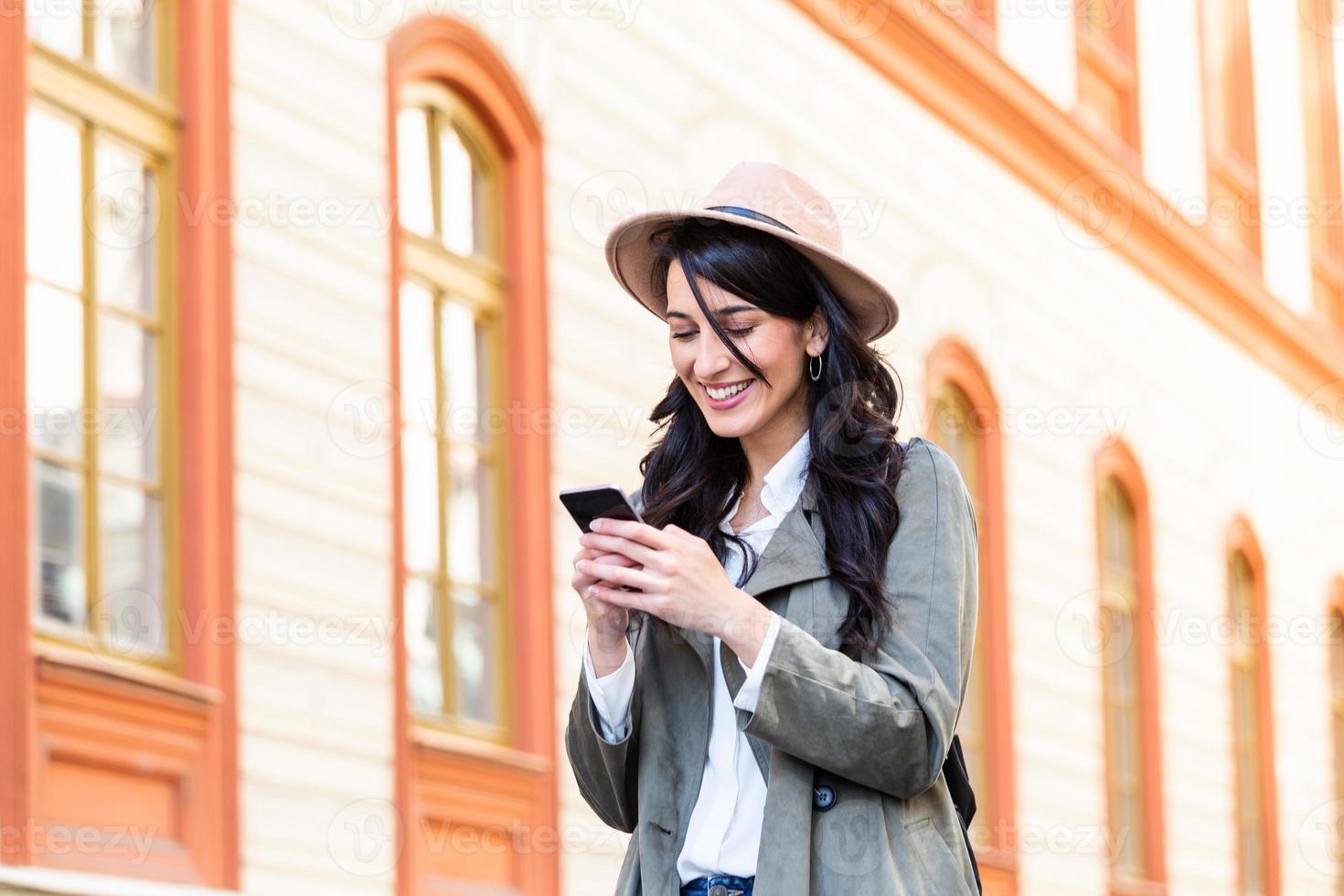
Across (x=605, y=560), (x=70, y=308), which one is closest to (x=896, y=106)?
(x=70, y=308)

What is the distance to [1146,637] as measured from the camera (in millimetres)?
16672

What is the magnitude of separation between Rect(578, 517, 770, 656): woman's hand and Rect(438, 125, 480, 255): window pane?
266 inches

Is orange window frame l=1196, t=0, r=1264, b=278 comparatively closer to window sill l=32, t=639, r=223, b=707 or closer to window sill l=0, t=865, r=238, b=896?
window sill l=32, t=639, r=223, b=707

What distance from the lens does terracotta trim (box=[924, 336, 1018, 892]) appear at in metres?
14.2

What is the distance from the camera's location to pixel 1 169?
23.3 ft

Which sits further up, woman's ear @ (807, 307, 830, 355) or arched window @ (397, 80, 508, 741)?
arched window @ (397, 80, 508, 741)

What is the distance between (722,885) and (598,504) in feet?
1.78

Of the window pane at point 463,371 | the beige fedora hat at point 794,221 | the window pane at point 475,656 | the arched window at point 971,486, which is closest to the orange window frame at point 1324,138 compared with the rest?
the arched window at point 971,486

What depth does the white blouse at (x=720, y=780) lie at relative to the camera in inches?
128

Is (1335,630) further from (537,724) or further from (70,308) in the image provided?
(70,308)

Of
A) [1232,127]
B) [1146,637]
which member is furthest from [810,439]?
[1232,127]

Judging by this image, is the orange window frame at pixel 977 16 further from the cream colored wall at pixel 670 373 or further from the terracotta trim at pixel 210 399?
the terracotta trim at pixel 210 399

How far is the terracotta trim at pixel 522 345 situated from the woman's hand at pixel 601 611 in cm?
599

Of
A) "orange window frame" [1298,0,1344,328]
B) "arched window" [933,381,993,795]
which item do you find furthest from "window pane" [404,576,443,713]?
"orange window frame" [1298,0,1344,328]
